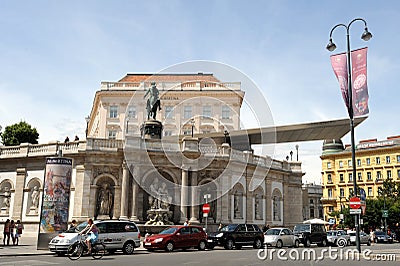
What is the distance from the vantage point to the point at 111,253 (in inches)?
865

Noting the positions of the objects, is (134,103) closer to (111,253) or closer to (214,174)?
(214,174)

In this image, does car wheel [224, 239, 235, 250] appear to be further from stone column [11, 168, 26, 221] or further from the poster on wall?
stone column [11, 168, 26, 221]

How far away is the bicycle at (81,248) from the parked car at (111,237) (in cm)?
58

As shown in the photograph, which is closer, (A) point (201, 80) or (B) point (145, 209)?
(B) point (145, 209)

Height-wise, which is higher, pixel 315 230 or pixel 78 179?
pixel 78 179

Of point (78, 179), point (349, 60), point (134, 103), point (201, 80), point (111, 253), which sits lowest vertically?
point (111, 253)

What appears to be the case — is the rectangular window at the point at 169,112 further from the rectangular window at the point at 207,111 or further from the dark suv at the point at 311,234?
the dark suv at the point at 311,234

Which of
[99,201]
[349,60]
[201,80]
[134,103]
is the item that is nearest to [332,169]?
[201,80]

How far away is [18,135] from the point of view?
5962 cm

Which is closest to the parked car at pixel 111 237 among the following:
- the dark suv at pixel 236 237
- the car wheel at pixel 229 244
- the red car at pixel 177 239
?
the red car at pixel 177 239

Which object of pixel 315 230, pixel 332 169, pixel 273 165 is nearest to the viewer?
pixel 315 230

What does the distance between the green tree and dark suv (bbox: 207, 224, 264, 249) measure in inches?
1628

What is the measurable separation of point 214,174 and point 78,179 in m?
11.6

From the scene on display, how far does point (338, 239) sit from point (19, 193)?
90.2 ft
